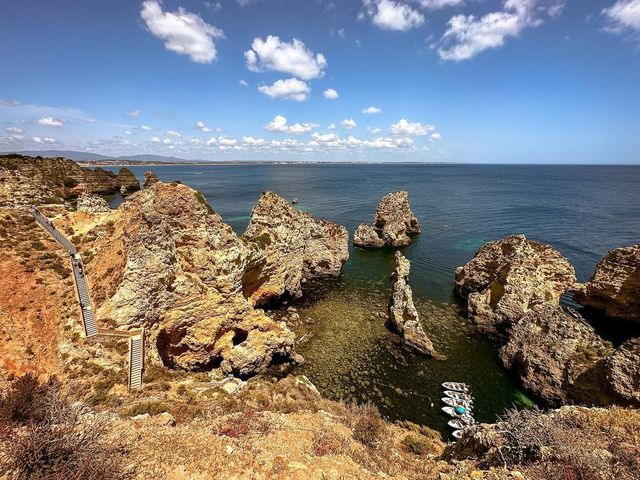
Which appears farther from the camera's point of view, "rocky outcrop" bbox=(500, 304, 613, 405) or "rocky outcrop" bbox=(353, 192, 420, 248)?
"rocky outcrop" bbox=(353, 192, 420, 248)

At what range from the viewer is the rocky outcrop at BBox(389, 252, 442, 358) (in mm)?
31359

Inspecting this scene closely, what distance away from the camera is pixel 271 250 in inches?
1480

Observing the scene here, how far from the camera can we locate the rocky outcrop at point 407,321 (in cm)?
3136

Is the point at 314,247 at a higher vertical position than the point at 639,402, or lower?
higher

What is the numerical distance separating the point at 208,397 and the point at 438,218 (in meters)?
86.2

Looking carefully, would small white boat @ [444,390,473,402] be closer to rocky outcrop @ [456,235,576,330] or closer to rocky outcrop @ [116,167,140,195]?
rocky outcrop @ [456,235,576,330]

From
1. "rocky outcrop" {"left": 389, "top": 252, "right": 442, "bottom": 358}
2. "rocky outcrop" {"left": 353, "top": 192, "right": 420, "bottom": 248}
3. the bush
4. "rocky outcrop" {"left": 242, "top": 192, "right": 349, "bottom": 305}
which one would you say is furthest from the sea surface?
the bush

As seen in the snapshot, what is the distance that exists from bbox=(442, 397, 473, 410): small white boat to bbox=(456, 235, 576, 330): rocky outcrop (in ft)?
42.6

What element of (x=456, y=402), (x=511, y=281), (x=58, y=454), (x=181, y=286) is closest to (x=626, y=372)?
(x=456, y=402)

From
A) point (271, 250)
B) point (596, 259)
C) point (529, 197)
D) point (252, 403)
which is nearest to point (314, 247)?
point (271, 250)

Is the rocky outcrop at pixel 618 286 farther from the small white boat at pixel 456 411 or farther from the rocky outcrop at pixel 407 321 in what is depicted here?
the small white boat at pixel 456 411

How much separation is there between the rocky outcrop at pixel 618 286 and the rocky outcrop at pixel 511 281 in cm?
284

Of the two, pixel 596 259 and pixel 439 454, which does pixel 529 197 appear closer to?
pixel 596 259

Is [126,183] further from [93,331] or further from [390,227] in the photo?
[93,331]
